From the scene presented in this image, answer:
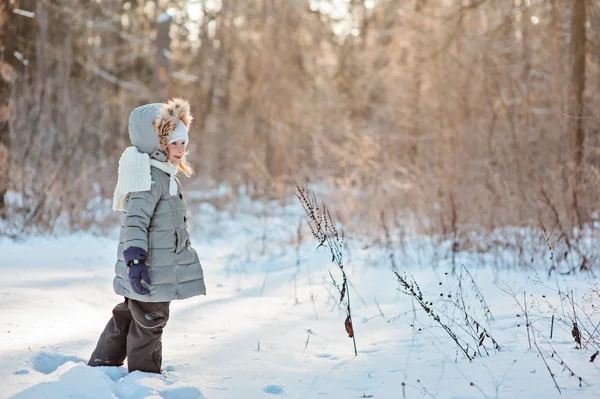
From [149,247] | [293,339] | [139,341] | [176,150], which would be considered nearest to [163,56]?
[293,339]

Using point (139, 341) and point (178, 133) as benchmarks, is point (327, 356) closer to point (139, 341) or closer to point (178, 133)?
point (139, 341)

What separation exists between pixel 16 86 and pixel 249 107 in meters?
16.9

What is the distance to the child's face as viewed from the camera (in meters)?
3.52

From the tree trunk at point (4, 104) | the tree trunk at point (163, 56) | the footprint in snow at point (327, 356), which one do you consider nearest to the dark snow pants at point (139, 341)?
the footprint in snow at point (327, 356)

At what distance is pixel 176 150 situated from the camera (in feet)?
11.6

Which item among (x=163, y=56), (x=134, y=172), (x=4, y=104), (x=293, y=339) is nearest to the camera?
(x=134, y=172)

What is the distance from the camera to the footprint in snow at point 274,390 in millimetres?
3131

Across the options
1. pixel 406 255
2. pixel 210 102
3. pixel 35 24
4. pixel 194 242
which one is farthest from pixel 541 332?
pixel 210 102

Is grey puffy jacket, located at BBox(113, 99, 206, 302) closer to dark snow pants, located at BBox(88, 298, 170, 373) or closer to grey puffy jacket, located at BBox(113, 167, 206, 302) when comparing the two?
grey puffy jacket, located at BBox(113, 167, 206, 302)

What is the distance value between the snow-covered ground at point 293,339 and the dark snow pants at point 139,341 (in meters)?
0.09

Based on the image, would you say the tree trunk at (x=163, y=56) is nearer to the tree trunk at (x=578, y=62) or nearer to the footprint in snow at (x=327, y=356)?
the tree trunk at (x=578, y=62)

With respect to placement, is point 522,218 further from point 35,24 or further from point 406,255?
point 35,24

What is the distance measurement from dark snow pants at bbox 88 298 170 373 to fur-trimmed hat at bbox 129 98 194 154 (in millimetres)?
834

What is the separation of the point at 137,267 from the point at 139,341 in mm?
439
